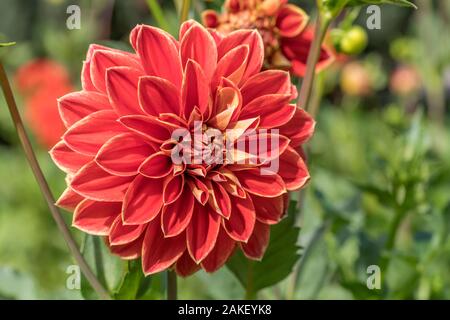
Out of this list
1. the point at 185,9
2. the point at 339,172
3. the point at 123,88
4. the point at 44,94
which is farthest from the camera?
the point at 339,172

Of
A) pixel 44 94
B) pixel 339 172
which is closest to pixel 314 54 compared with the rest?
pixel 44 94

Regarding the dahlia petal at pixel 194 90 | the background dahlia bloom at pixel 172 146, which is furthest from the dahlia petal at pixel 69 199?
the dahlia petal at pixel 194 90

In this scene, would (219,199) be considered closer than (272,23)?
Yes

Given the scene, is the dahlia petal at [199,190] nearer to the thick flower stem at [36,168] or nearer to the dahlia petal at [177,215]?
the dahlia petal at [177,215]

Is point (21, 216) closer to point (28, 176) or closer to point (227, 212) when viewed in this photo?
point (28, 176)

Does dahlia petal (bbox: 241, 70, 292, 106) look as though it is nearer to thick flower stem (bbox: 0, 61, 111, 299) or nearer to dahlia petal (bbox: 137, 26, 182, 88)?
dahlia petal (bbox: 137, 26, 182, 88)

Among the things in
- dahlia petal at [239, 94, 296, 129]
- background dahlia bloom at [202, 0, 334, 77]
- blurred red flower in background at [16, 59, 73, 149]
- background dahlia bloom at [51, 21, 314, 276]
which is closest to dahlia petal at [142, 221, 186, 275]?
background dahlia bloom at [51, 21, 314, 276]

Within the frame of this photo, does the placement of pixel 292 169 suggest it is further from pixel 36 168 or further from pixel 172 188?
pixel 36 168
